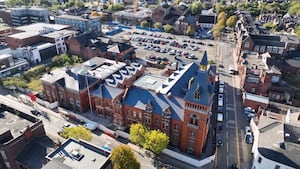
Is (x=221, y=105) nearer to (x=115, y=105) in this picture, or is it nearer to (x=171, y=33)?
(x=115, y=105)

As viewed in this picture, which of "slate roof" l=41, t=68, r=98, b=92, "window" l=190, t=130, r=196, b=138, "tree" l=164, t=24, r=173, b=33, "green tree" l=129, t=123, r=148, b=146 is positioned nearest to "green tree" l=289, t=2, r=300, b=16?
"tree" l=164, t=24, r=173, b=33

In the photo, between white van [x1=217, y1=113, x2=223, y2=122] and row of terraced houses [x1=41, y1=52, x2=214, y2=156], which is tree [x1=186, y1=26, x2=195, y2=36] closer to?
row of terraced houses [x1=41, y1=52, x2=214, y2=156]

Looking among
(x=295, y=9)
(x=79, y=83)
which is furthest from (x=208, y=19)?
(x=79, y=83)

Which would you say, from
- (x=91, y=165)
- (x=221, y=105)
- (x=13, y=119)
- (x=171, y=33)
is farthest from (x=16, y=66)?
(x=171, y=33)

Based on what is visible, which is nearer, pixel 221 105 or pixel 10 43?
pixel 221 105

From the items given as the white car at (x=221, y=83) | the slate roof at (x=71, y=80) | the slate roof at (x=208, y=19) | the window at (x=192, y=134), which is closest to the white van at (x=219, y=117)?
the window at (x=192, y=134)

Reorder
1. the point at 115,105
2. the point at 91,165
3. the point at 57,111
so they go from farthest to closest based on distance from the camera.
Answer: the point at 57,111
the point at 115,105
the point at 91,165
